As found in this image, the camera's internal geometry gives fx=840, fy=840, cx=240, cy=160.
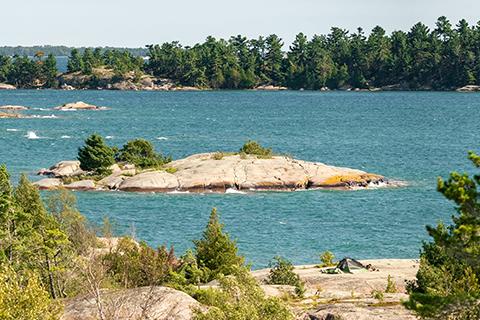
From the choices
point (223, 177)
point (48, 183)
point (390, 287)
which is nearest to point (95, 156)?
point (48, 183)

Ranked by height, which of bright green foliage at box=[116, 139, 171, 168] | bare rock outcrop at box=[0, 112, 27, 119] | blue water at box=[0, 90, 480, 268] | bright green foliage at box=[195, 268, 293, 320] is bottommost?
bare rock outcrop at box=[0, 112, 27, 119]

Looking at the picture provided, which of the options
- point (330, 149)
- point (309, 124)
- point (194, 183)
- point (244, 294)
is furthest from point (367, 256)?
point (309, 124)

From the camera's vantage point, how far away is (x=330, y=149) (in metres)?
128

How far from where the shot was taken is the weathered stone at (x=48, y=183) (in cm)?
8479

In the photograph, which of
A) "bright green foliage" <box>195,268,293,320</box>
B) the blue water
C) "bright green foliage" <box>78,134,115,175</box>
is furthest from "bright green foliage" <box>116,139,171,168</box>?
"bright green foliage" <box>195,268,293,320</box>

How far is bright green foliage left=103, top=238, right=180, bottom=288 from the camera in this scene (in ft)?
146

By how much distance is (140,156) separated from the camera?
317 feet

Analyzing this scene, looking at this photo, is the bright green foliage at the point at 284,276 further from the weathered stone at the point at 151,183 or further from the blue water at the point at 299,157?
the weathered stone at the point at 151,183

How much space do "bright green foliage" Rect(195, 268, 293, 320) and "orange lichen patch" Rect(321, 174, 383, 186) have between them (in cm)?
6268

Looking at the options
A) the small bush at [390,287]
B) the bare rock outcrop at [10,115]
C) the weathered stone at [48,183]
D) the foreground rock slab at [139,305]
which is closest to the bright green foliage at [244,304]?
the foreground rock slab at [139,305]

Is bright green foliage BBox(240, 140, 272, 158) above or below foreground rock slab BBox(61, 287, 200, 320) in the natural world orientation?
below

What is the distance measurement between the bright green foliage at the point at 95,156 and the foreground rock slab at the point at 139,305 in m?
55.2

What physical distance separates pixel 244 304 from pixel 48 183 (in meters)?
64.7

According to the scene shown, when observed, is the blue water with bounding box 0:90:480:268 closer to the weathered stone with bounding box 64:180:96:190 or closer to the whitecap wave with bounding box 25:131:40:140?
the whitecap wave with bounding box 25:131:40:140
